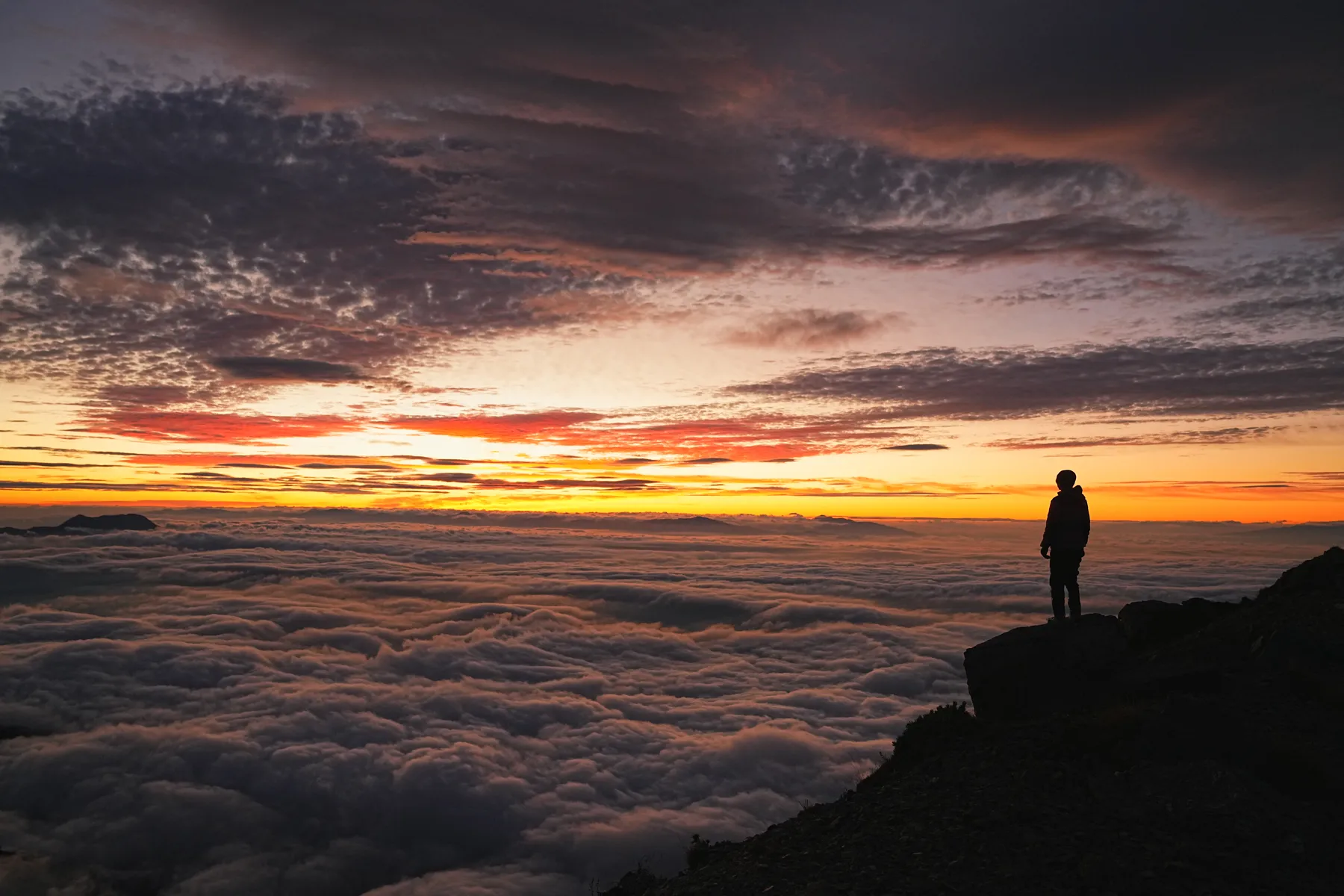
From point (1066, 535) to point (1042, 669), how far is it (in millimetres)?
3957

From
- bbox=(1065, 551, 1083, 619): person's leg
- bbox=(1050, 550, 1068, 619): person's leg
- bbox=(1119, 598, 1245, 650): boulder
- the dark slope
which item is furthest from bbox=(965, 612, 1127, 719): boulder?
bbox=(1065, 551, 1083, 619): person's leg

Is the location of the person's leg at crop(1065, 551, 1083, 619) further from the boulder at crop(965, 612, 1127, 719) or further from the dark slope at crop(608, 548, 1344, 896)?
the dark slope at crop(608, 548, 1344, 896)

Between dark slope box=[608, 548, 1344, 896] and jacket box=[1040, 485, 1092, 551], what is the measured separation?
3.53m

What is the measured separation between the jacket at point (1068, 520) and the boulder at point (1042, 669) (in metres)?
2.13

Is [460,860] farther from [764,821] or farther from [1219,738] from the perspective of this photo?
[1219,738]

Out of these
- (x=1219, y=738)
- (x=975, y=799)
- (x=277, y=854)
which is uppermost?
(x=1219, y=738)

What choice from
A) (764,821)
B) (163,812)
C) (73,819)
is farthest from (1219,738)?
(73,819)

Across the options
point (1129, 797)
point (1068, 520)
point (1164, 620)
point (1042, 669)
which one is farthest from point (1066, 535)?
point (1129, 797)

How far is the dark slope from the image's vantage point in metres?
9.27

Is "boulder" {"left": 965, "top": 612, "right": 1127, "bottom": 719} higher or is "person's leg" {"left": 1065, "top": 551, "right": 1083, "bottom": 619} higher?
"person's leg" {"left": 1065, "top": 551, "right": 1083, "bottom": 619}

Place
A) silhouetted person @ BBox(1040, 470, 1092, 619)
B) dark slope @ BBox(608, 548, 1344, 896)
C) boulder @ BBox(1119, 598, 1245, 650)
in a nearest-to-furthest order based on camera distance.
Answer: dark slope @ BBox(608, 548, 1344, 896), boulder @ BBox(1119, 598, 1245, 650), silhouetted person @ BBox(1040, 470, 1092, 619)

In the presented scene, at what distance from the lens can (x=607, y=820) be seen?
78.3 m

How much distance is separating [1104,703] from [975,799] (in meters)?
4.42

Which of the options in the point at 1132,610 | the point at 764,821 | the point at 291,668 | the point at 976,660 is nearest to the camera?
the point at 976,660
